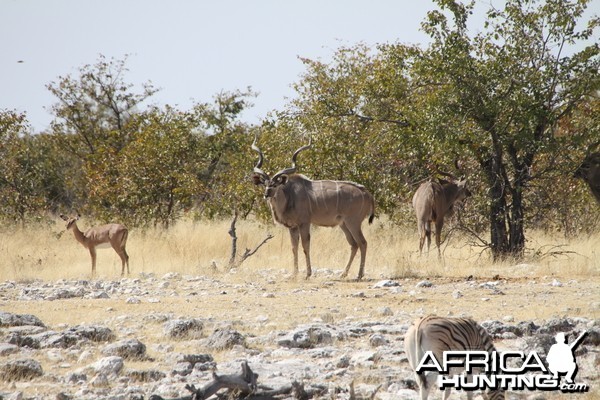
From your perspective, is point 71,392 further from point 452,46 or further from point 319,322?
point 452,46

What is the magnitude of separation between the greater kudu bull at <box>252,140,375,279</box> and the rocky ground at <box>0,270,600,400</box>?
1.48 m

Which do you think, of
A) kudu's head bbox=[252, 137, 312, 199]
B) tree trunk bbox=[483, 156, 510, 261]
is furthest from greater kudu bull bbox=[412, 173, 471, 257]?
kudu's head bbox=[252, 137, 312, 199]

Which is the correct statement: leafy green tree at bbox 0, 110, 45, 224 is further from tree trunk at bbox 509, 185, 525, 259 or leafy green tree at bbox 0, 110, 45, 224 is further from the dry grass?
tree trunk at bbox 509, 185, 525, 259

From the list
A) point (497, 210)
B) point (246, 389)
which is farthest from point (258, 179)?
point (246, 389)

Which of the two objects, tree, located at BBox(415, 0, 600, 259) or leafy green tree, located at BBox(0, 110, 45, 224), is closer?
tree, located at BBox(415, 0, 600, 259)

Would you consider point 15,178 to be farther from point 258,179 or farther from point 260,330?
point 260,330

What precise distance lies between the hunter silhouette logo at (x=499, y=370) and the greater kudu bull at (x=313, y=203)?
8.55m

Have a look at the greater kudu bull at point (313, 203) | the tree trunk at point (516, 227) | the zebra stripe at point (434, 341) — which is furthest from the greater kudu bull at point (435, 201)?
the zebra stripe at point (434, 341)

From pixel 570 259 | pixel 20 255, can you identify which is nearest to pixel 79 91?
pixel 20 255

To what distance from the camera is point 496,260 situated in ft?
53.5

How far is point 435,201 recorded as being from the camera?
17.8 metres

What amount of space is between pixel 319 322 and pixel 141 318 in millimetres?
2059

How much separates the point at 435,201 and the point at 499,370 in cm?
1137

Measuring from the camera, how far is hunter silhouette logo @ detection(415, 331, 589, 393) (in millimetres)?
6090
